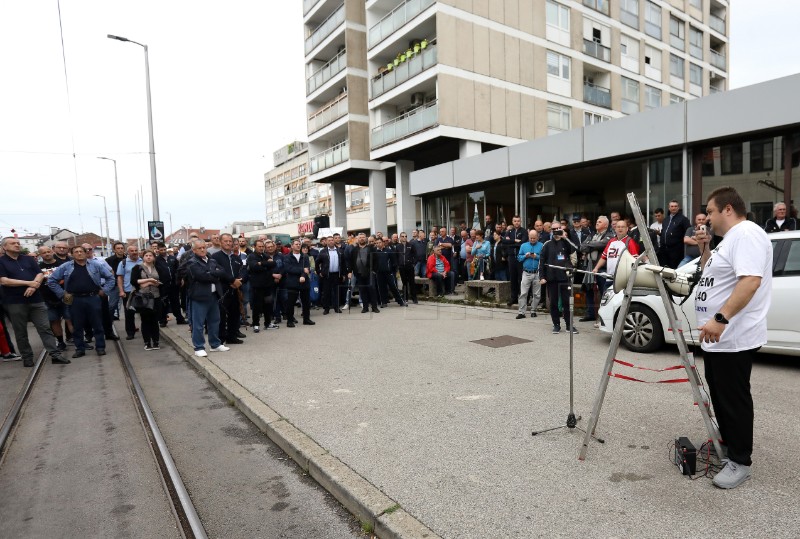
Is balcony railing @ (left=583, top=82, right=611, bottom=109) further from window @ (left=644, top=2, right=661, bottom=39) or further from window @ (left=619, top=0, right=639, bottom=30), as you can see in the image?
window @ (left=644, top=2, right=661, bottom=39)

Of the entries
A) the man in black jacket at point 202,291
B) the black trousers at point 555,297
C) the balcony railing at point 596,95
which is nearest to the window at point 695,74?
the balcony railing at point 596,95

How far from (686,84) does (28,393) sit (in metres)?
41.7

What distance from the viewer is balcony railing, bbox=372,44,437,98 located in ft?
76.9

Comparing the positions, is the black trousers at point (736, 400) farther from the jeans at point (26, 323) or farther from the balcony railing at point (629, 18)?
the balcony railing at point (629, 18)

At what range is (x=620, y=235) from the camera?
8.92 m

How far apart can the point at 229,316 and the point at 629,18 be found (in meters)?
32.6

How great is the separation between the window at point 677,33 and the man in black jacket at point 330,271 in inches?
1306

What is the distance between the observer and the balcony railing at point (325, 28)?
30.5 meters

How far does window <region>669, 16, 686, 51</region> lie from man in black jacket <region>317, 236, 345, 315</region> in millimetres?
33176

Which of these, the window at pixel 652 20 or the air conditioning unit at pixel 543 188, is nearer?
the air conditioning unit at pixel 543 188

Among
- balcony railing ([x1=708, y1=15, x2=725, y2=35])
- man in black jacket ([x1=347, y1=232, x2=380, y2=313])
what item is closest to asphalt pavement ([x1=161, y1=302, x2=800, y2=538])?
man in black jacket ([x1=347, y1=232, x2=380, y2=313])

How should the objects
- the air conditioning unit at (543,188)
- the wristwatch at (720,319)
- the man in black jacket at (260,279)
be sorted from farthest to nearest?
the air conditioning unit at (543,188)
the man in black jacket at (260,279)
the wristwatch at (720,319)

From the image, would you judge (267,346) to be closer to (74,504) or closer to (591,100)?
(74,504)

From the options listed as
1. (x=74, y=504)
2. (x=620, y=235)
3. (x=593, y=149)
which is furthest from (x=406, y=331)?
(x=593, y=149)
